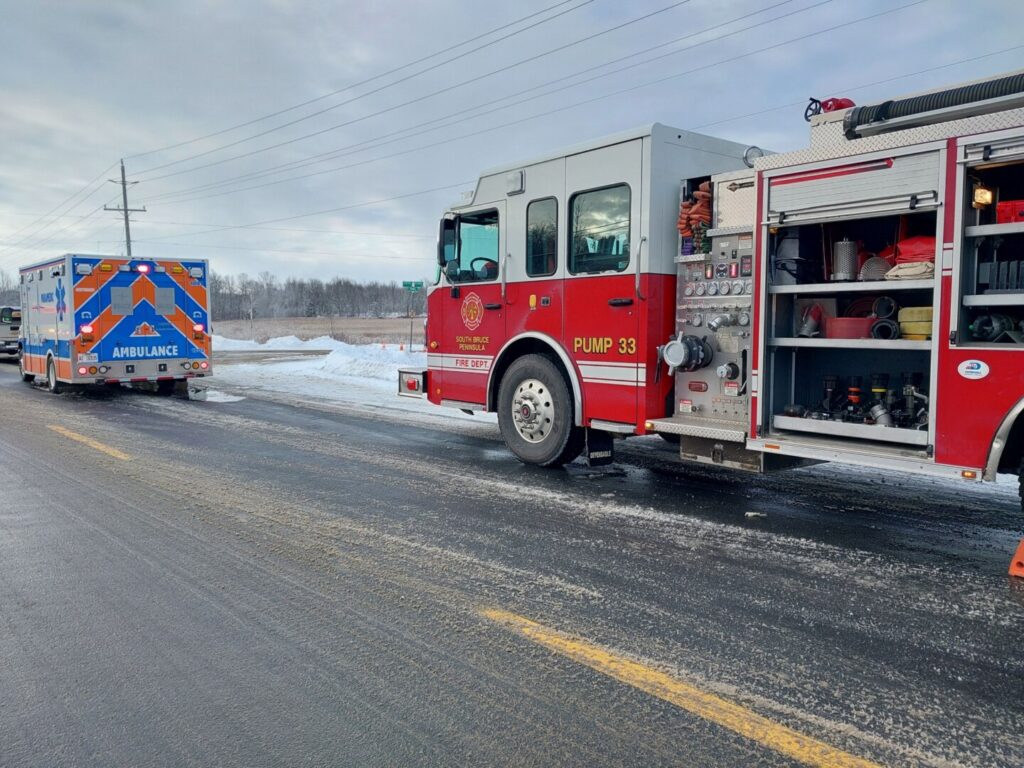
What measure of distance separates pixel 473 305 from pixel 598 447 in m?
2.26

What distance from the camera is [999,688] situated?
3.24m

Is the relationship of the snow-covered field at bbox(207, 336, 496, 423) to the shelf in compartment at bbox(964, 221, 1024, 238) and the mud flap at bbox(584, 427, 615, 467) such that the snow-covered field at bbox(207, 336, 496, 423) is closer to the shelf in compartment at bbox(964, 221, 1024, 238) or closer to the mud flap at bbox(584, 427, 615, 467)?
the mud flap at bbox(584, 427, 615, 467)

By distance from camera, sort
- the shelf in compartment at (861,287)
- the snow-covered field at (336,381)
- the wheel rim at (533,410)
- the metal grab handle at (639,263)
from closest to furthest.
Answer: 1. the shelf in compartment at (861,287)
2. the metal grab handle at (639,263)
3. the wheel rim at (533,410)
4. the snow-covered field at (336,381)

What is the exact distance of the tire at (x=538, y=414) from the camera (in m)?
7.78

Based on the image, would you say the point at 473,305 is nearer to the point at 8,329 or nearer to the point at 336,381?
the point at 336,381

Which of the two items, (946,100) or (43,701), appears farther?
(946,100)

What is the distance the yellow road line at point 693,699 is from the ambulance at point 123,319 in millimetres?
13485

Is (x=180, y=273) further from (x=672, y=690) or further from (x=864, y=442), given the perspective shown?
(x=672, y=690)

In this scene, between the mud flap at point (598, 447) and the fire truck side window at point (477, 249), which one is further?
the fire truck side window at point (477, 249)

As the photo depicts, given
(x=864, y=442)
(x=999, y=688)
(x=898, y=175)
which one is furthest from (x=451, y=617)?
(x=898, y=175)

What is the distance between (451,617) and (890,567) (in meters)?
2.75

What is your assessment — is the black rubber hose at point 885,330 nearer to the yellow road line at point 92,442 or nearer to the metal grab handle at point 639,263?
the metal grab handle at point 639,263

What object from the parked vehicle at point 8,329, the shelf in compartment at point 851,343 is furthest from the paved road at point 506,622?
the parked vehicle at point 8,329

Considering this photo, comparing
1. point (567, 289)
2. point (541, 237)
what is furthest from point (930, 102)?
point (541, 237)
